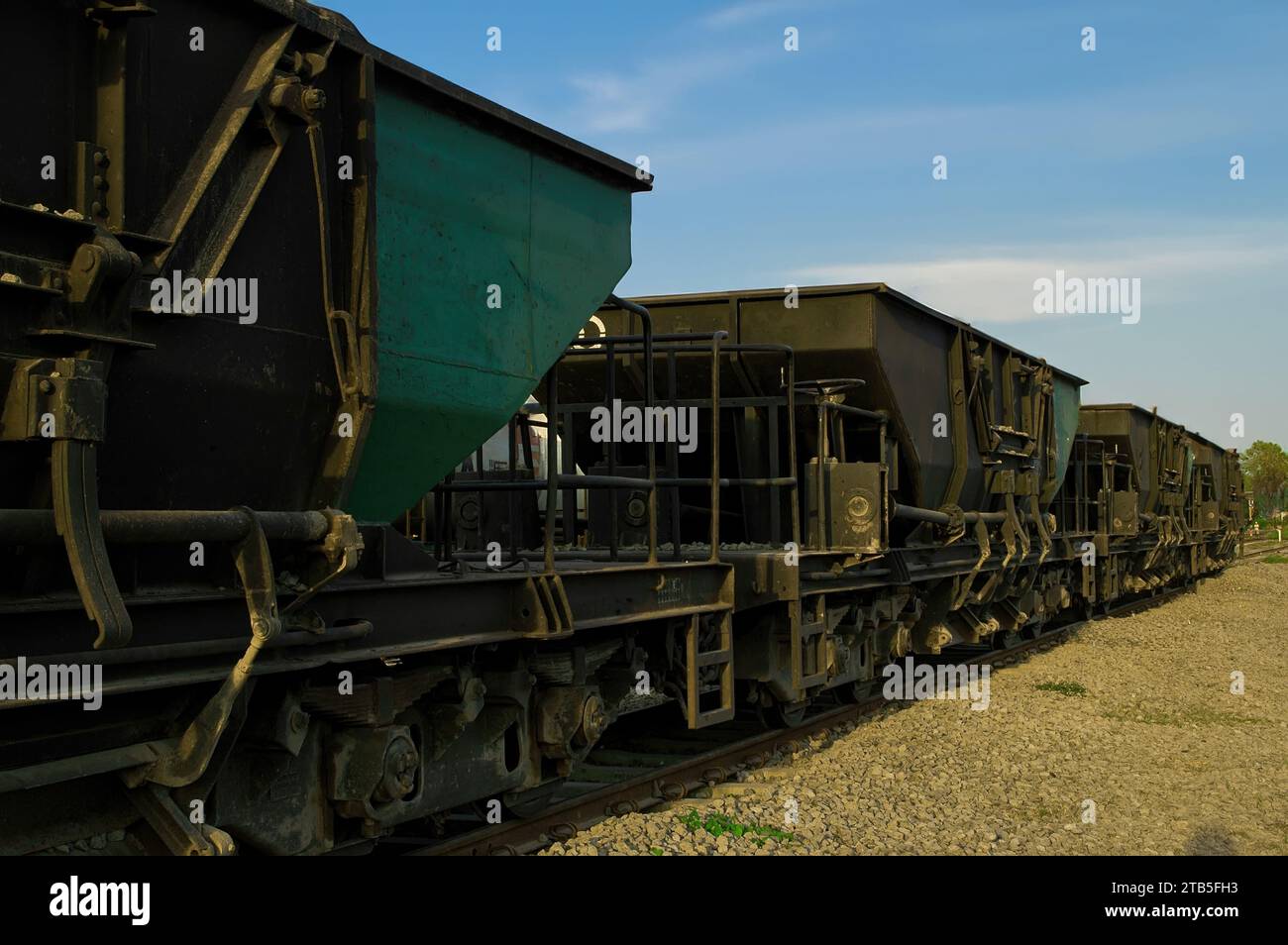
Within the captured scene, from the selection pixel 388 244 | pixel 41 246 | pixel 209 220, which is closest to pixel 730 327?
pixel 388 244

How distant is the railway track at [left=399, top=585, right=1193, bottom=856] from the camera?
6109 mm

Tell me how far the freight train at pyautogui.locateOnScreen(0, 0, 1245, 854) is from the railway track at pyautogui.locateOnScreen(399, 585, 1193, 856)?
7.7 inches

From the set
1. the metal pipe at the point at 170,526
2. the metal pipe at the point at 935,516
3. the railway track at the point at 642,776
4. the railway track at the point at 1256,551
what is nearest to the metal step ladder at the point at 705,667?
the railway track at the point at 642,776

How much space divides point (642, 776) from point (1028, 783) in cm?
262

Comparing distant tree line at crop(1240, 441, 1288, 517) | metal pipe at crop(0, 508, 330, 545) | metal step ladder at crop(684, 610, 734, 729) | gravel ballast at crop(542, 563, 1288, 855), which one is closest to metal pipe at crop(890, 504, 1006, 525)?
gravel ballast at crop(542, 563, 1288, 855)

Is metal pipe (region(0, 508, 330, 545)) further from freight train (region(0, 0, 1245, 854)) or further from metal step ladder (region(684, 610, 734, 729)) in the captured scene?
metal step ladder (region(684, 610, 734, 729))

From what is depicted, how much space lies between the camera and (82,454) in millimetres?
3438

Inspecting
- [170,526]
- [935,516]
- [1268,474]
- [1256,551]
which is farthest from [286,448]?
[1268,474]

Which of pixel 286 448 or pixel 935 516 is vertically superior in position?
pixel 286 448

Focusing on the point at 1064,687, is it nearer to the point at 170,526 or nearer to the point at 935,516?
the point at 935,516

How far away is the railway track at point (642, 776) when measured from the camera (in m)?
6.11

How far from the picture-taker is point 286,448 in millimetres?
4484
